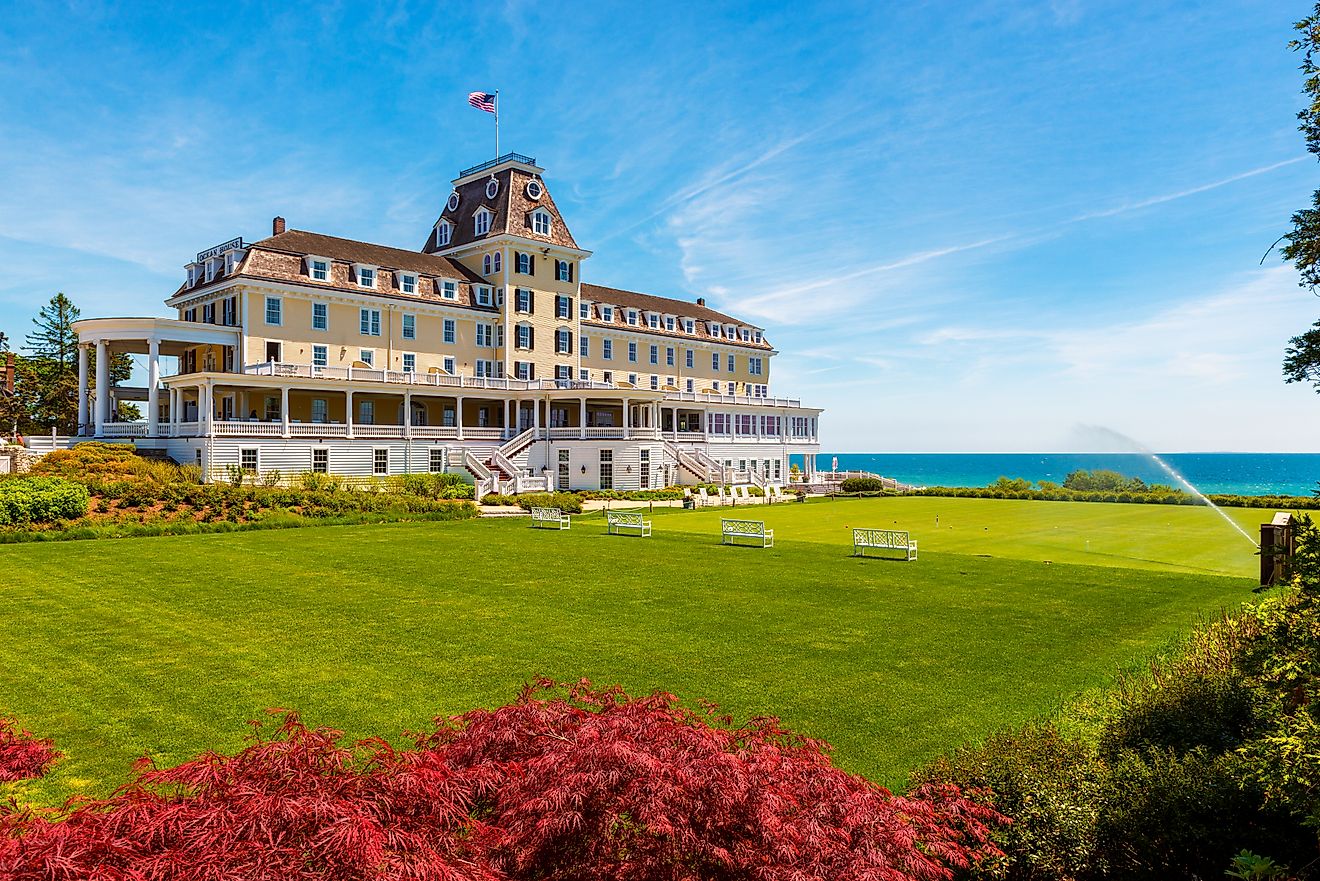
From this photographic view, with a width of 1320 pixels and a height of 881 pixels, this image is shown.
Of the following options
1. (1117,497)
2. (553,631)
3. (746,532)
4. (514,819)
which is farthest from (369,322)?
(514,819)

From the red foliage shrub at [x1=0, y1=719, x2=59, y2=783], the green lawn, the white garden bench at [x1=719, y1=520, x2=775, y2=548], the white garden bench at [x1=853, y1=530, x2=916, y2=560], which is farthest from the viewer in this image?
the white garden bench at [x1=719, y1=520, x2=775, y2=548]

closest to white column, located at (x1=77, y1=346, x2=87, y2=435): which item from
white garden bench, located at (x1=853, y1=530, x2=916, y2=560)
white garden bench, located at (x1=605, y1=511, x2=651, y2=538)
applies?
white garden bench, located at (x1=605, y1=511, x2=651, y2=538)

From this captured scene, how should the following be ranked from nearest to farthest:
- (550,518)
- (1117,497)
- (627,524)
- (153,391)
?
(627,524)
(550,518)
(153,391)
(1117,497)

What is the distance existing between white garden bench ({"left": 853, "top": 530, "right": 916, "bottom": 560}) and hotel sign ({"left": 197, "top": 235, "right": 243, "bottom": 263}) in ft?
132

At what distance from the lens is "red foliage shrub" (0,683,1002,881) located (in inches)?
148

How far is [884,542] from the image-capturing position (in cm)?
2472

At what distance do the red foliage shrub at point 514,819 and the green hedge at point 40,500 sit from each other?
28108 mm

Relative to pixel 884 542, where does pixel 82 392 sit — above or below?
above

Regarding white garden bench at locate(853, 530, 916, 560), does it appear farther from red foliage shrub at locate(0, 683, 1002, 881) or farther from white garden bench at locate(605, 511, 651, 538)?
red foliage shrub at locate(0, 683, 1002, 881)

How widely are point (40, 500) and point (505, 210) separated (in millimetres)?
35857

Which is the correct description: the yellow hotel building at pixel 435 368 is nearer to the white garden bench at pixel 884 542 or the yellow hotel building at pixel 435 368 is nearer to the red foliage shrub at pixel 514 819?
the white garden bench at pixel 884 542

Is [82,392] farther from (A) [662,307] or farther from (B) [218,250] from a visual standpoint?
(A) [662,307]

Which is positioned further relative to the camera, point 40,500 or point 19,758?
point 40,500

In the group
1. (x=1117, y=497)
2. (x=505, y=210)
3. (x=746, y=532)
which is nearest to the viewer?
(x=746, y=532)
